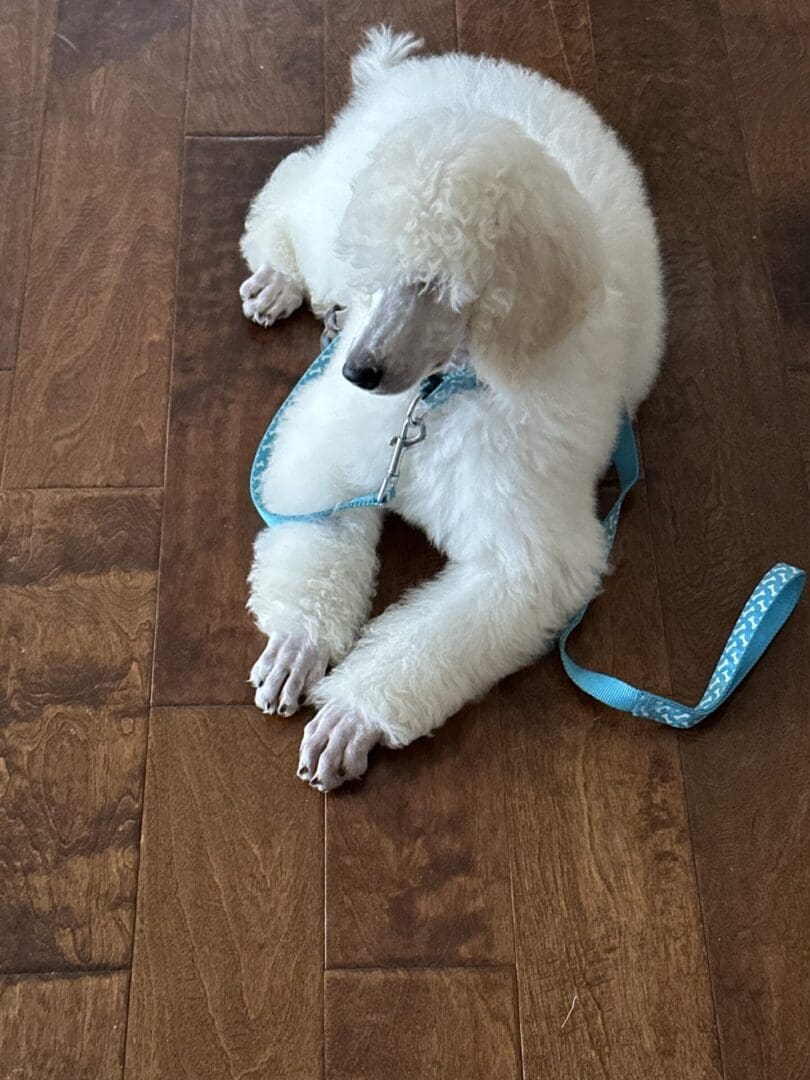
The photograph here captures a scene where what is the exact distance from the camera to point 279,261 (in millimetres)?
1562

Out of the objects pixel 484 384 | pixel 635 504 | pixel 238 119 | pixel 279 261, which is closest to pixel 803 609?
pixel 635 504

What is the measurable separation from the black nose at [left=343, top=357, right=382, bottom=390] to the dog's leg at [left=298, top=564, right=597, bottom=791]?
0.33 meters

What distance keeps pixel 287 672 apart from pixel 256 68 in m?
1.10

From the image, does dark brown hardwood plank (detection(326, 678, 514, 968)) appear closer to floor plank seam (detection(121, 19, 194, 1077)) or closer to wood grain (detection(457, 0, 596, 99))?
floor plank seam (detection(121, 19, 194, 1077))

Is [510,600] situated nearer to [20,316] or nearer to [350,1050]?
[350,1050]

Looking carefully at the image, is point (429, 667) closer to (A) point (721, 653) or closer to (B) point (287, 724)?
(B) point (287, 724)

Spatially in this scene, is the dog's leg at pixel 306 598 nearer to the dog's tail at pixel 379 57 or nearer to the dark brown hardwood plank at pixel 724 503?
the dark brown hardwood plank at pixel 724 503

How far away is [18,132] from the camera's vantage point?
1720 mm

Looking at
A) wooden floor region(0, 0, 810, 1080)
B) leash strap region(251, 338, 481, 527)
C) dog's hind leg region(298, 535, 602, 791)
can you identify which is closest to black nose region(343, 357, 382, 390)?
leash strap region(251, 338, 481, 527)

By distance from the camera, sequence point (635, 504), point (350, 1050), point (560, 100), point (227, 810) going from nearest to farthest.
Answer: point (350, 1050) < point (227, 810) < point (560, 100) < point (635, 504)

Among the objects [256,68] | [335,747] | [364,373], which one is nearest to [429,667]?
[335,747]

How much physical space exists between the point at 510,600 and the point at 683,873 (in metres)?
0.40

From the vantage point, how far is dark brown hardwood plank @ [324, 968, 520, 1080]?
3.82 feet

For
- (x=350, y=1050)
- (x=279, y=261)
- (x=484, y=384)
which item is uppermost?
(x=484, y=384)
